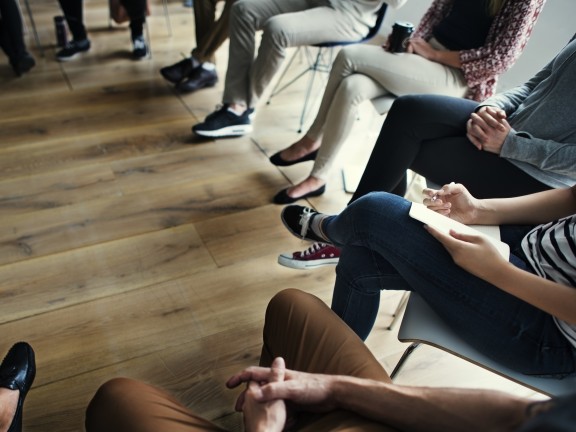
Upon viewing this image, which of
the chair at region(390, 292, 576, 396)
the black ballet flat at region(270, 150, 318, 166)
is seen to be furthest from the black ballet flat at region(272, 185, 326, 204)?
the chair at region(390, 292, 576, 396)

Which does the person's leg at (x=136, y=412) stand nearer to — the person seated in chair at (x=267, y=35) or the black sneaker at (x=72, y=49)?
the person seated in chair at (x=267, y=35)

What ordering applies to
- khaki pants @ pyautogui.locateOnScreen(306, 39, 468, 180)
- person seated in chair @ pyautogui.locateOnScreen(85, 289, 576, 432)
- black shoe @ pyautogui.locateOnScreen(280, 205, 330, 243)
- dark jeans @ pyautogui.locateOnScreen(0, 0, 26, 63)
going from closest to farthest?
person seated in chair @ pyautogui.locateOnScreen(85, 289, 576, 432), black shoe @ pyautogui.locateOnScreen(280, 205, 330, 243), khaki pants @ pyautogui.locateOnScreen(306, 39, 468, 180), dark jeans @ pyautogui.locateOnScreen(0, 0, 26, 63)

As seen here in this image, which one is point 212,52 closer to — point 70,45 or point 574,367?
point 70,45

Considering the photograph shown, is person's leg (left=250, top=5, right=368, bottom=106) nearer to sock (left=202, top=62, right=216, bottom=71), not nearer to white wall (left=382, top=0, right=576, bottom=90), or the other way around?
sock (left=202, top=62, right=216, bottom=71)

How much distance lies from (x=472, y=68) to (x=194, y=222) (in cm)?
114

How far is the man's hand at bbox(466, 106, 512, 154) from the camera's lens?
4.35ft

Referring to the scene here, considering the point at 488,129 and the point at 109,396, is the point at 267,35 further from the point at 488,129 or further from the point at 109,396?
the point at 109,396

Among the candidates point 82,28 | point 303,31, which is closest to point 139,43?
point 82,28

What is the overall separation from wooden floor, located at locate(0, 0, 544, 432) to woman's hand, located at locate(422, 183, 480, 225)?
0.51 m

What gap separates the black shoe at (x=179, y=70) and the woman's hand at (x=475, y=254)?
6.66ft

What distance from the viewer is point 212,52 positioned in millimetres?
2600

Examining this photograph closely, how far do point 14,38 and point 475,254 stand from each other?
2.56m

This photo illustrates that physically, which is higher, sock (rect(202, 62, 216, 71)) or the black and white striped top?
the black and white striped top

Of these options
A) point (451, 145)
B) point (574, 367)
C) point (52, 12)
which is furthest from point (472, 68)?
point (52, 12)
